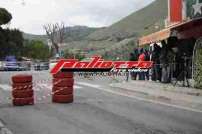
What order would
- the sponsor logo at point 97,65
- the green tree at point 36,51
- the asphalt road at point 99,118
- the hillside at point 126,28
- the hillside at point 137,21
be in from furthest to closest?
the green tree at point 36,51 → the hillside at point 137,21 → the hillside at point 126,28 → the asphalt road at point 99,118 → the sponsor logo at point 97,65

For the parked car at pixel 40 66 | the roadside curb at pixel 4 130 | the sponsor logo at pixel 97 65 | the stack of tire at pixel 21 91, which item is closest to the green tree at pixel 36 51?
the parked car at pixel 40 66

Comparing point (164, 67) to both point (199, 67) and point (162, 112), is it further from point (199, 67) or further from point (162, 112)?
point (162, 112)

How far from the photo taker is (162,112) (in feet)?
50.9

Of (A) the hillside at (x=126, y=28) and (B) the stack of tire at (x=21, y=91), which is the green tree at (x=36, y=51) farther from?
(B) the stack of tire at (x=21, y=91)

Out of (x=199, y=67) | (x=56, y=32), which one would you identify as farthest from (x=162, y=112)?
(x=56, y=32)

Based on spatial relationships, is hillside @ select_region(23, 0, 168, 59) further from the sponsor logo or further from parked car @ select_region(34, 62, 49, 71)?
the sponsor logo

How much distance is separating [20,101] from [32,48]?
94.1m

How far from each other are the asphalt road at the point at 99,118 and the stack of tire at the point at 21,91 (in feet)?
1.03

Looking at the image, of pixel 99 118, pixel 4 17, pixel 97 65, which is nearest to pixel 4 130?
pixel 97 65

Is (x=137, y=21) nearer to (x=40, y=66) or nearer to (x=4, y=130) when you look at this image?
(x=40, y=66)

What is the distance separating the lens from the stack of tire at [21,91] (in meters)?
17.4

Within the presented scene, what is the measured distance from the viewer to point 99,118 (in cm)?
1404

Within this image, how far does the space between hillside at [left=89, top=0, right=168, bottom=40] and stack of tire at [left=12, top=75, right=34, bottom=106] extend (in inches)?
3168

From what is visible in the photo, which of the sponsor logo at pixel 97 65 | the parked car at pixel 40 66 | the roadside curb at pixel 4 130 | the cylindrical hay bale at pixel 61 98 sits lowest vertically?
the roadside curb at pixel 4 130
